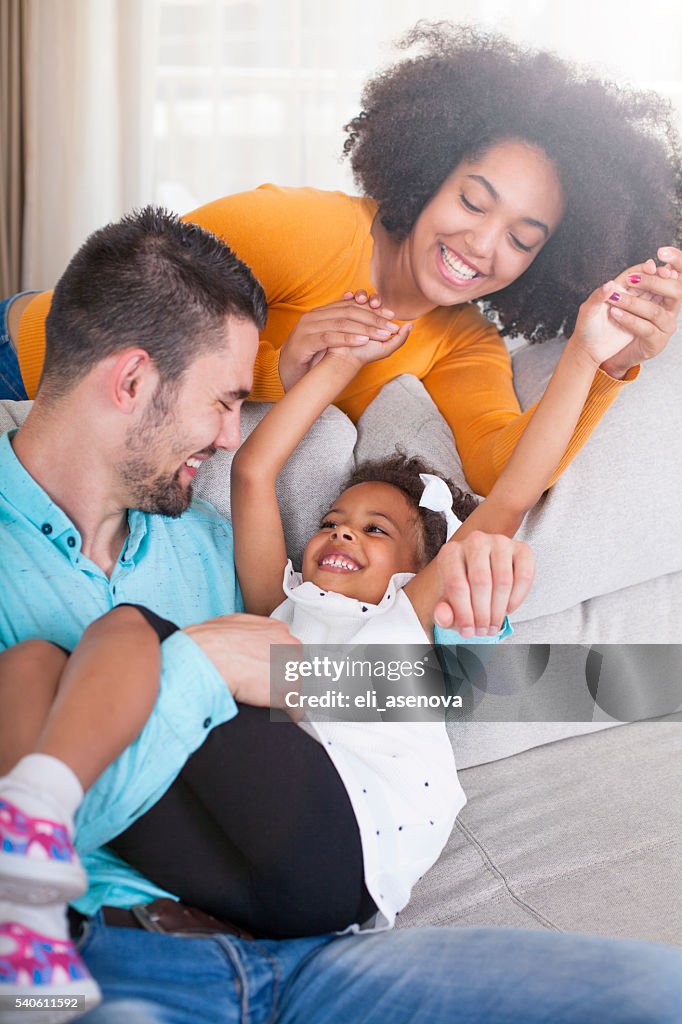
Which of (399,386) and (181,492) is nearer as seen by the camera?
(181,492)

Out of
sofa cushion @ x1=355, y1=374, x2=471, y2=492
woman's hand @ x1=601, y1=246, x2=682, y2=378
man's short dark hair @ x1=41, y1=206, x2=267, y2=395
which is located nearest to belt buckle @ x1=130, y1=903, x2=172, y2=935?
man's short dark hair @ x1=41, y1=206, x2=267, y2=395

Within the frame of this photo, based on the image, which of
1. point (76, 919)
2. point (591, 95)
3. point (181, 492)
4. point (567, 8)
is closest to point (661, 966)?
point (76, 919)

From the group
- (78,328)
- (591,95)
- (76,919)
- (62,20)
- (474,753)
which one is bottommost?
(474,753)

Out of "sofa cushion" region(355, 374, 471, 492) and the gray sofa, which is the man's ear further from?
"sofa cushion" region(355, 374, 471, 492)

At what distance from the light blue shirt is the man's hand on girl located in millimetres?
250

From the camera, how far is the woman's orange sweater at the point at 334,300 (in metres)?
1.58

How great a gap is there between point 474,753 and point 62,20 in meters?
3.26

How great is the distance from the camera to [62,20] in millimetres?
3559

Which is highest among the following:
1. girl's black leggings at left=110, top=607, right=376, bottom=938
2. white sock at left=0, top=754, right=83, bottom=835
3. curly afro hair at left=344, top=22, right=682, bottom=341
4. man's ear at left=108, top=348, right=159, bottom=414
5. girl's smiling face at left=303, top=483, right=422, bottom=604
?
curly afro hair at left=344, top=22, right=682, bottom=341

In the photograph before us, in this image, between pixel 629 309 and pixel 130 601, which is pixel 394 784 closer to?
pixel 130 601

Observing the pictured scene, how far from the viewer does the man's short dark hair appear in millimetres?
1179

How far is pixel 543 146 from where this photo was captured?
1651 millimetres

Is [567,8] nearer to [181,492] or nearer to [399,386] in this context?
[399,386]

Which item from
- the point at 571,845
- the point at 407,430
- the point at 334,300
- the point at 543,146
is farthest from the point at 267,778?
the point at 543,146
